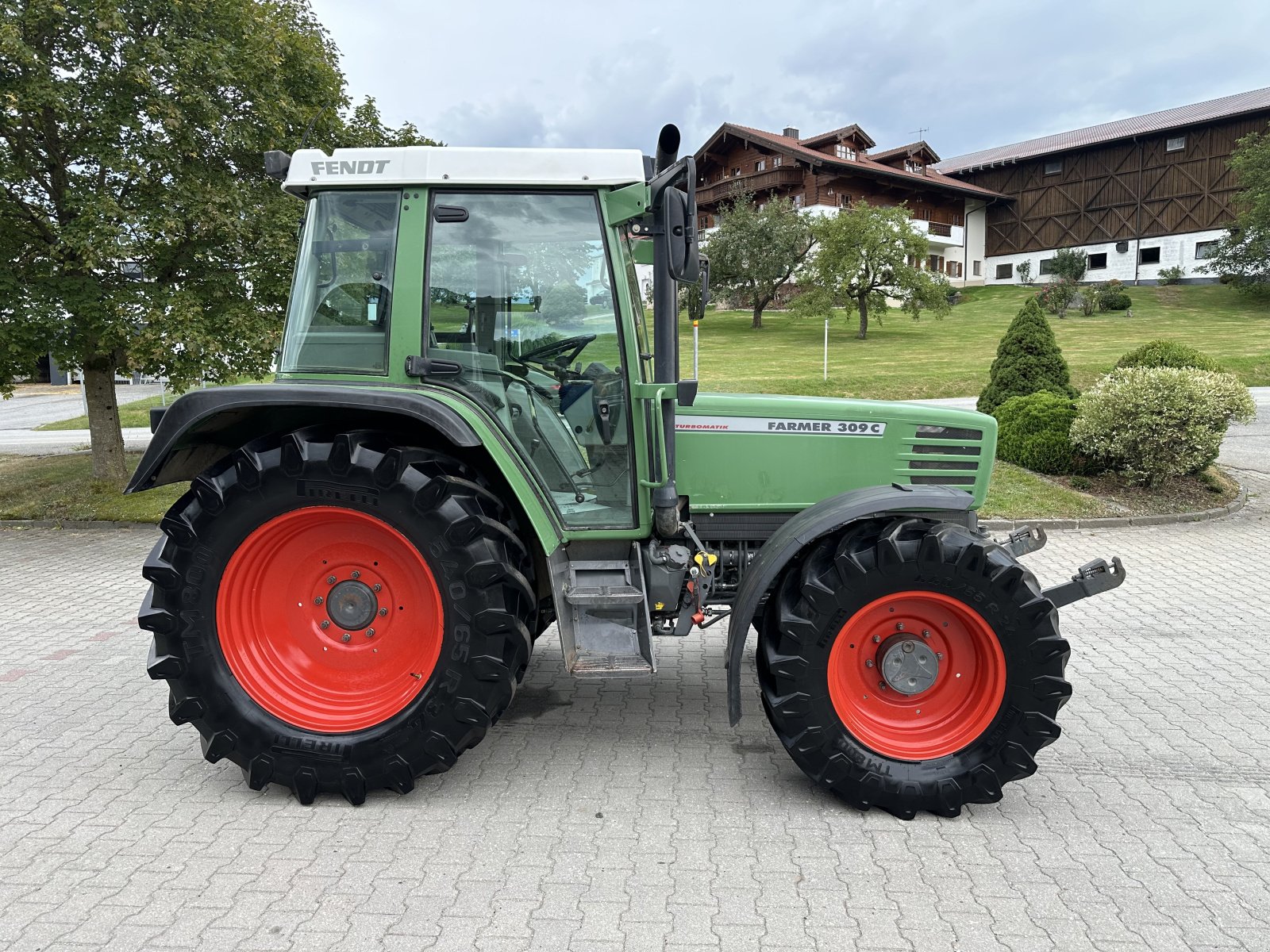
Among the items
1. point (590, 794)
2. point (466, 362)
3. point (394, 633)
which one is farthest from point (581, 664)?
point (466, 362)

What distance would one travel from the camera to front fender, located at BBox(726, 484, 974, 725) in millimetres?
3078


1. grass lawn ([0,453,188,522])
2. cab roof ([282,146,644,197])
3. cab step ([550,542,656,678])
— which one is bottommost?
grass lawn ([0,453,188,522])

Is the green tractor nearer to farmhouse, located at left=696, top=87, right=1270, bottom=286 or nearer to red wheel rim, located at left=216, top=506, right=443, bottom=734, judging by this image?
red wheel rim, located at left=216, top=506, right=443, bottom=734

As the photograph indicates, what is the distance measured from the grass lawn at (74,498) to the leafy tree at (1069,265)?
143ft

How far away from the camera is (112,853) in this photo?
2.85 m

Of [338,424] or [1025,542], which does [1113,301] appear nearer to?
[1025,542]

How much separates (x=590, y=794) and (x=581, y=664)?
0.52m

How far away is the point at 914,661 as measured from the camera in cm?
317

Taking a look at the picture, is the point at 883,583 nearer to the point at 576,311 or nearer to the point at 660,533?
the point at 660,533

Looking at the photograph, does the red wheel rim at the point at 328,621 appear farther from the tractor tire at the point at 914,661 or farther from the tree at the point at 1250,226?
the tree at the point at 1250,226

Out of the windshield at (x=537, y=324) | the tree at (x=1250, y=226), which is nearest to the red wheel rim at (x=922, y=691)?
the windshield at (x=537, y=324)

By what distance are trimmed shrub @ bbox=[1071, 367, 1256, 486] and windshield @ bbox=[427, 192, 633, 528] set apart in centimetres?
728

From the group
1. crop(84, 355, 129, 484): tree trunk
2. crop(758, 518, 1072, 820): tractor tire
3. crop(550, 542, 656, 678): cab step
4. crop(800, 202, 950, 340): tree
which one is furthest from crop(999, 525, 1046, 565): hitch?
crop(800, 202, 950, 340): tree

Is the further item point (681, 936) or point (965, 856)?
point (965, 856)
